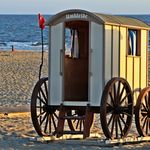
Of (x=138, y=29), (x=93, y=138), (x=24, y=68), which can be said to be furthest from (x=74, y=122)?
(x=24, y=68)

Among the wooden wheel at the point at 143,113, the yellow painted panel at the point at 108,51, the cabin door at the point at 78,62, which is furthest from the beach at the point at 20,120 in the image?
the yellow painted panel at the point at 108,51

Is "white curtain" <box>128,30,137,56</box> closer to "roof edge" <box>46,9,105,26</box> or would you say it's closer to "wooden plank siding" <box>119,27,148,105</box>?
"wooden plank siding" <box>119,27,148,105</box>

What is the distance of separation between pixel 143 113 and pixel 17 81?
46.4 feet

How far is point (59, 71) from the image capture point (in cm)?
1262

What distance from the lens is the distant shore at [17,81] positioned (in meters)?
19.8

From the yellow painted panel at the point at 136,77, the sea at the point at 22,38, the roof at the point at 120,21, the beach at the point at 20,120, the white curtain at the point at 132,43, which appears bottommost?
the beach at the point at 20,120

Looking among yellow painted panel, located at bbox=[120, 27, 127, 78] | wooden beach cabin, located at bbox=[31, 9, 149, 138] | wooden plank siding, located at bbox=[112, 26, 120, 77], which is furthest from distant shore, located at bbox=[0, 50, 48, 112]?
wooden plank siding, located at bbox=[112, 26, 120, 77]

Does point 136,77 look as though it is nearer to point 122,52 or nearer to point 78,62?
point 122,52

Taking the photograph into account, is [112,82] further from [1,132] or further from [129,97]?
[1,132]

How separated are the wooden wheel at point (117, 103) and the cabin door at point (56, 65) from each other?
3.52 ft

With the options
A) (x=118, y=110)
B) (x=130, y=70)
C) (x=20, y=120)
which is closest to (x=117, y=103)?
(x=118, y=110)

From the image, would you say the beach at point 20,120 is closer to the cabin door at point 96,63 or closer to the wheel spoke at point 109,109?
the wheel spoke at point 109,109

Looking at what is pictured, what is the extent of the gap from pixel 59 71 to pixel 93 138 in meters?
1.42

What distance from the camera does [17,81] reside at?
26500 millimetres
